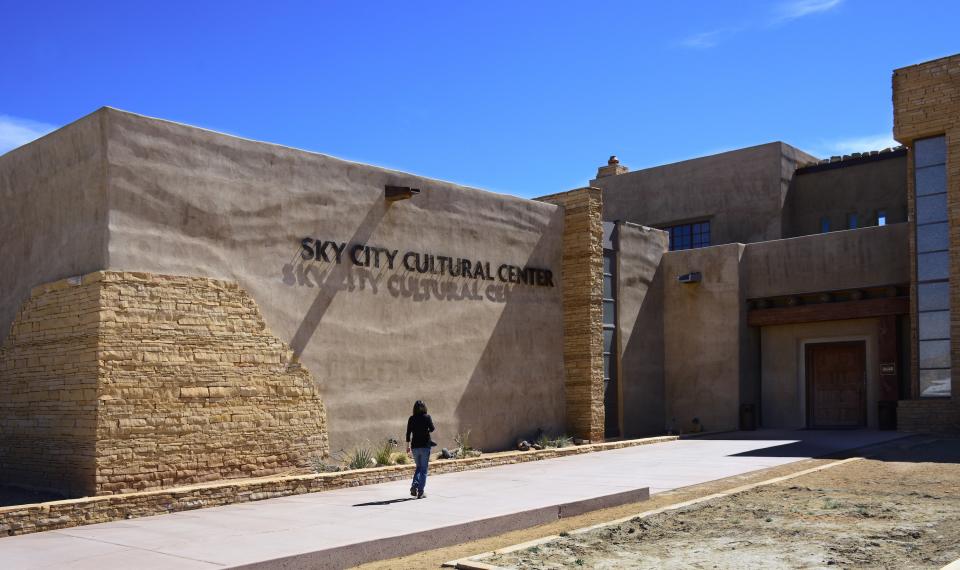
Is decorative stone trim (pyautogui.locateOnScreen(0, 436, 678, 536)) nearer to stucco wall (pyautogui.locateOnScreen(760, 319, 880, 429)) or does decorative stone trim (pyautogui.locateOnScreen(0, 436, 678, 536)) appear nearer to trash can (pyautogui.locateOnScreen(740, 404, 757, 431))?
trash can (pyautogui.locateOnScreen(740, 404, 757, 431))

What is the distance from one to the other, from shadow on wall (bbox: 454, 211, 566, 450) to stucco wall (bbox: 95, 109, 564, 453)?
3 centimetres

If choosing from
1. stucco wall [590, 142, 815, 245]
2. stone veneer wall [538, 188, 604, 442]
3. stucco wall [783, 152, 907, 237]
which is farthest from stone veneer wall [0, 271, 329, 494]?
stucco wall [783, 152, 907, 237]

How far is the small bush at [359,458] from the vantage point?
617 inches

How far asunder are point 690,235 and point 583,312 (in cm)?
959

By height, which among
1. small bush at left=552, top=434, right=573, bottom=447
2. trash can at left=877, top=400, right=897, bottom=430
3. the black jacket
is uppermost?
the black jacket

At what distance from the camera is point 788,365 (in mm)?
23984

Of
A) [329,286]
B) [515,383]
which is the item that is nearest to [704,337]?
[515,383]

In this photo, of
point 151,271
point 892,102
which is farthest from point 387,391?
point 892,102

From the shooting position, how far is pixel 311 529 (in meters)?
10.3

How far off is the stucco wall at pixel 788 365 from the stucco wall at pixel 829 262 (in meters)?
1.06

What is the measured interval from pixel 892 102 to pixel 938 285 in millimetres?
4371

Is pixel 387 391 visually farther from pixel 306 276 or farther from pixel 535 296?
pixel 535 296

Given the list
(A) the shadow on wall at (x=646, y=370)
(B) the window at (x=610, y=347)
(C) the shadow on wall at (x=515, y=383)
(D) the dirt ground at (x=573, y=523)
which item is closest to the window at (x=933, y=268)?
(D) the dirt ground at (x=573, y=523)

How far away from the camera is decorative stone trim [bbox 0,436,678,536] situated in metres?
10.9
